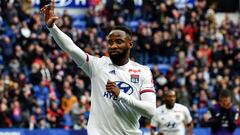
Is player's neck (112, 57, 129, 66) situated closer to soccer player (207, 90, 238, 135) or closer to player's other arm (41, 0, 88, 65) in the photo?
player's other arm (41, 0, 88, 65)

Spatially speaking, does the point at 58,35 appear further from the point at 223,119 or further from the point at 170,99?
the point at 170,99

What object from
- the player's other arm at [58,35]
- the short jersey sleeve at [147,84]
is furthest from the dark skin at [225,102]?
the player's other arm at [58,35]

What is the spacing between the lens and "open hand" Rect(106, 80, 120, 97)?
23.0ft

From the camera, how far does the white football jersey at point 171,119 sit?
1529 cm

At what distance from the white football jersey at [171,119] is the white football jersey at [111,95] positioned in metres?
7.90

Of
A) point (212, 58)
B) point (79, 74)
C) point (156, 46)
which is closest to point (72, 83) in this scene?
point (79, 74)

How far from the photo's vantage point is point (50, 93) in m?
21.3

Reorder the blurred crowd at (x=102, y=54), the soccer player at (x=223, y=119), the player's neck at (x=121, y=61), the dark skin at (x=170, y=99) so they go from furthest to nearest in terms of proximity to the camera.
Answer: the blurred crowd at (x=102, y=54)
the dark skin at (x=170, y=99)
the soccer player at (x=223, y=119)
the player's neck at (x=121, y=61)

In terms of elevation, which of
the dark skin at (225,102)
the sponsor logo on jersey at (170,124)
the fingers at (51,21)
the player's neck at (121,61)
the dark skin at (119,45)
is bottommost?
the sponsor logo on jersey at (170,124)

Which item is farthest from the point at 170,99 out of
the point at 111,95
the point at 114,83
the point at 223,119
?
the point at 114,83

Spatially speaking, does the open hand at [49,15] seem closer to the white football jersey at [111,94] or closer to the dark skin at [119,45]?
the white football jersey at [111,94]

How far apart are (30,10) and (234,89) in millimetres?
7058

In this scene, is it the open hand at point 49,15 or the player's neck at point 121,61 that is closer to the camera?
the open hand at point 49,15

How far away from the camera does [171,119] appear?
50.3 feet
